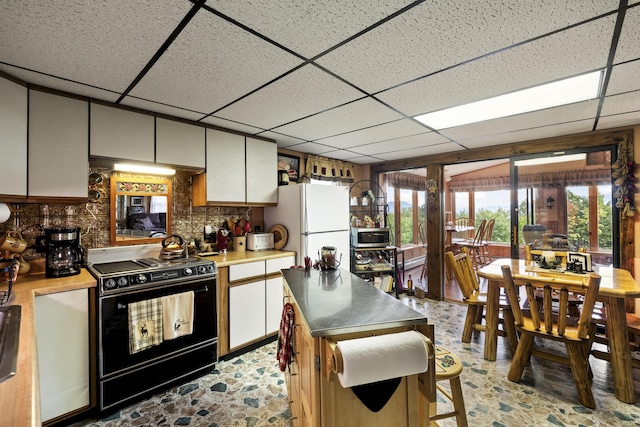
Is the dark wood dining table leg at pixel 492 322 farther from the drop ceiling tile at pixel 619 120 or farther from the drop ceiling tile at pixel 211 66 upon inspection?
the drop ceiling tile at pixel 211 66

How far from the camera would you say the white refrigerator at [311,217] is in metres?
3.31

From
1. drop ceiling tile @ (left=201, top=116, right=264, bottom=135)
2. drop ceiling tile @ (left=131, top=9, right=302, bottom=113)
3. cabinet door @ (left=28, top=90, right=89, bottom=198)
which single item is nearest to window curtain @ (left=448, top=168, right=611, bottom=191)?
drop ceiling tile @ (left=201, top=116, right=264, bottom=135)

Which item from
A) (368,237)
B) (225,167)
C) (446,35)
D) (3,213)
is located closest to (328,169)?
(368,237)

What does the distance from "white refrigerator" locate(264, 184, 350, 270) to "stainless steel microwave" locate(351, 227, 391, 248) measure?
1.46 ft

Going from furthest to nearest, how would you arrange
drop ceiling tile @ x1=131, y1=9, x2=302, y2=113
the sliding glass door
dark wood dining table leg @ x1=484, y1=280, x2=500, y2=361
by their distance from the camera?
the sliding glass door → dark wood dining table leg @ x1=484, y1=280, x2=500, y2=361 → drop ceiling tile @ x1=131, y1=9, x2=302, y2=113

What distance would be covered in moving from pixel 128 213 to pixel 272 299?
161cm

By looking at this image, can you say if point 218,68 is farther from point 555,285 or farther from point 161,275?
point 555,285

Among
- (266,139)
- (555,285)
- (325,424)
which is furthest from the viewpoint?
(266,139)

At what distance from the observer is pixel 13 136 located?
6.10ft

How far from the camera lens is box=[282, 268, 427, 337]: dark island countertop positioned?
1.21m

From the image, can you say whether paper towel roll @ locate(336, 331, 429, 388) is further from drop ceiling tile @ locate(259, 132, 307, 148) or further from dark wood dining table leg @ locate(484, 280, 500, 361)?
drop ceiling tile @ locate(259, 132, 307, 148)

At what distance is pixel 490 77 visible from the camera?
6.20ft

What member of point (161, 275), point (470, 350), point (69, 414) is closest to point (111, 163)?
point (161, 275)

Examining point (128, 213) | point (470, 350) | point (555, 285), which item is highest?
point (128, 213)
